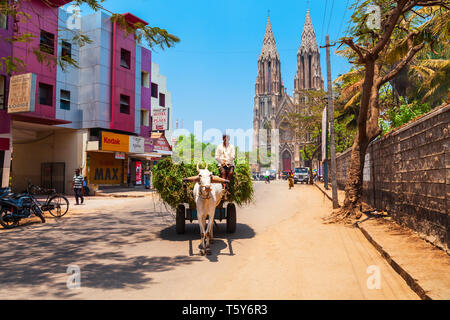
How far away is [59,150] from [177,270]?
23377mm

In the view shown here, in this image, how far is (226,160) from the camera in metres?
7.73

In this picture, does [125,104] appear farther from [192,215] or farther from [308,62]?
[308,62]

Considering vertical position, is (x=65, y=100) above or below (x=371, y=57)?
above

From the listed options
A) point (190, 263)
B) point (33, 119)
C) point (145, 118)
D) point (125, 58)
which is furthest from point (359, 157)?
point (145, 118)

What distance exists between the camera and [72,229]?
367 inches

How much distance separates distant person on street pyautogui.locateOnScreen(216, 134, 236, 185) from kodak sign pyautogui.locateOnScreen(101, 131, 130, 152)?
1805 centimetres

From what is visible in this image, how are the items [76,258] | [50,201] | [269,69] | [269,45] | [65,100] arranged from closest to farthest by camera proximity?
[76,258] → [50,201] → [65,100] → [269,45] → [269,69]

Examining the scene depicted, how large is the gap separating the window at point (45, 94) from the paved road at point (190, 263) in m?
14.2

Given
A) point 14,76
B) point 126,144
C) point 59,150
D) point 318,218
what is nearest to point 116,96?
point 126,144

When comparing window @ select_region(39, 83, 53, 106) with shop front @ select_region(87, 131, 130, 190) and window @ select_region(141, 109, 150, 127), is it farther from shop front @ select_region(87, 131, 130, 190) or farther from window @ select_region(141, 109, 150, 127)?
window @ select_region(141, 109, 150, 127)

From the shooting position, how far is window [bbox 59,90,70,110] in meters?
23.2

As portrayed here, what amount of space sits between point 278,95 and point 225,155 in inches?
3494
